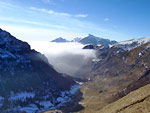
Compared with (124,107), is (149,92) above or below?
above

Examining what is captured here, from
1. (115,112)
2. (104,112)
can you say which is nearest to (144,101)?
(115,112)

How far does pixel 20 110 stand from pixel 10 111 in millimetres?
11561

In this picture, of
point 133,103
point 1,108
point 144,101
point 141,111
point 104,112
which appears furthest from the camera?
point 1,108

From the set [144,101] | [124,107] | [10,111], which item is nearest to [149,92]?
[144,101]

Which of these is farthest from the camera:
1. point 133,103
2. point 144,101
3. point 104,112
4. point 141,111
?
point 104,112

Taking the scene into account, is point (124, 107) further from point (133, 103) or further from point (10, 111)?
point (10, 111)

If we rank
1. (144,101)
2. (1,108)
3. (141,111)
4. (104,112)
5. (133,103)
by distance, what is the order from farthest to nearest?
(1,108)
(104,112)
(133,103)
(144,101)
(141,111)

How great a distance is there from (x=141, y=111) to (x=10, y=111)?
7124 inches

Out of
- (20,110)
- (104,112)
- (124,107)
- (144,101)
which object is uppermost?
(144,101)

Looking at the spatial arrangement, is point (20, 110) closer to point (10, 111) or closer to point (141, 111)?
point (10, 111)

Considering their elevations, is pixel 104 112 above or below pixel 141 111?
below

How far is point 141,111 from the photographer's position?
126 ft

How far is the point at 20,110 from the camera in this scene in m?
200

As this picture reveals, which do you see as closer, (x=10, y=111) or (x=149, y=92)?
(x=149, y=92)
